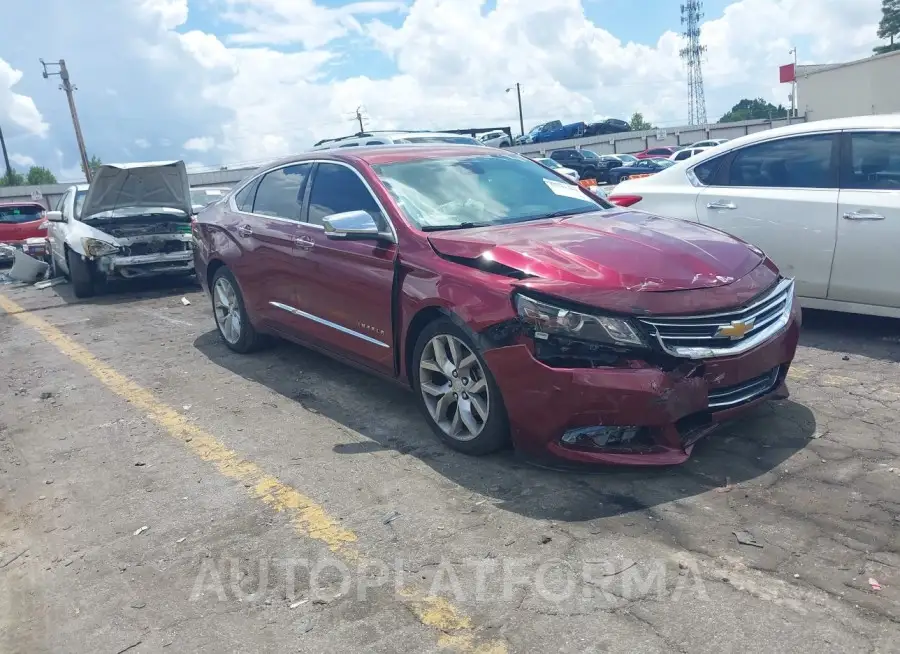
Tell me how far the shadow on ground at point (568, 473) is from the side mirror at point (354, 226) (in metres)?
1.11

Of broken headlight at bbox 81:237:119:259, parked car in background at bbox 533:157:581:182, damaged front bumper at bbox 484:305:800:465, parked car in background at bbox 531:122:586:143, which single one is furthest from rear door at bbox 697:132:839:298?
parked car in background at bbox 531:122:586:143

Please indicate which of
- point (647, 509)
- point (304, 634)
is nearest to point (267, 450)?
point (304, 634)

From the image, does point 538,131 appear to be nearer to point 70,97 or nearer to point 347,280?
point 70,97

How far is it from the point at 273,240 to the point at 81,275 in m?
6.16

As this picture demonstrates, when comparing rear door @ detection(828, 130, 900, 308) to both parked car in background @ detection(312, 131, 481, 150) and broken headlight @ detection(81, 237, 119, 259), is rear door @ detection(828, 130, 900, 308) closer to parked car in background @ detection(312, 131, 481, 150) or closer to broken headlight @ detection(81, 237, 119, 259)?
parked car in background @ detection(312, 131, 481, 150)

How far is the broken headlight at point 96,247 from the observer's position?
10.5 meters

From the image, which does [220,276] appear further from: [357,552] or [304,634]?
[304,634]

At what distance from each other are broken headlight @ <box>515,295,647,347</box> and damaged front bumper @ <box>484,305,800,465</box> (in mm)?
96

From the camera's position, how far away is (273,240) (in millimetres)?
5789

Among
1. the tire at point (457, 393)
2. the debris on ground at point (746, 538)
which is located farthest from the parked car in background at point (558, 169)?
the debris on ground at point (746, 538)

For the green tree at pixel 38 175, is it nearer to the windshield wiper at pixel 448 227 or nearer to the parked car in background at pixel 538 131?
the parked car in background at pixel 538 131

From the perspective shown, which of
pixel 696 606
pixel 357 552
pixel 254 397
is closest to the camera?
pixel 696 606

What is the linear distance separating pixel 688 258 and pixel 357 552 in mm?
2132

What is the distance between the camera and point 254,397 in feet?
18.2
